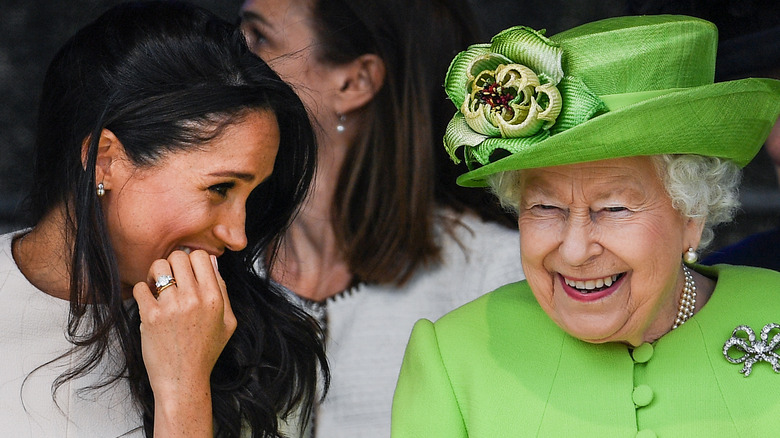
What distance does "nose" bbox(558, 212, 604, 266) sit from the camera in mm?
2449

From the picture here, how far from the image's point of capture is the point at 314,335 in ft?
10.2

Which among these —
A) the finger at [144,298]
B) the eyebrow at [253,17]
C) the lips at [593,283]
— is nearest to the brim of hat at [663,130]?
the lips at [593,283]

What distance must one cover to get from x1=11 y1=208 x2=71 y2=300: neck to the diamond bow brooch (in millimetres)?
1624

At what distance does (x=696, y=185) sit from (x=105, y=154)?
1.41m

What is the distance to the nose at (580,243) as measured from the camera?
2.45m

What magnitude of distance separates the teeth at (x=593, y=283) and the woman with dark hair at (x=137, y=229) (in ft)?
2.74

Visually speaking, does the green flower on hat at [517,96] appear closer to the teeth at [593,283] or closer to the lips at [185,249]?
the teeth at [593,283]

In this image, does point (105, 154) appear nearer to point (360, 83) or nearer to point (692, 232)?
point (360, 83)

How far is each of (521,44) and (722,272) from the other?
0.84m

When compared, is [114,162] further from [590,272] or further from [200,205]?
[590,272]

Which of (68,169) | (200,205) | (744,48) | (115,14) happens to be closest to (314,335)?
(200,205)

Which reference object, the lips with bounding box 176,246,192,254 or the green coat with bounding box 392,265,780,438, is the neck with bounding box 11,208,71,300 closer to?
the lips with bounding box 176,246,192,254

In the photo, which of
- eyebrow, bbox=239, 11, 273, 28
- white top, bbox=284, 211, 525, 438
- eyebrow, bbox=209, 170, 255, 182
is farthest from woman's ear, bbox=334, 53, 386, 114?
eyebrow, bbox=209, 170, 255, 182

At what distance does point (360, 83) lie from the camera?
3744 mm
